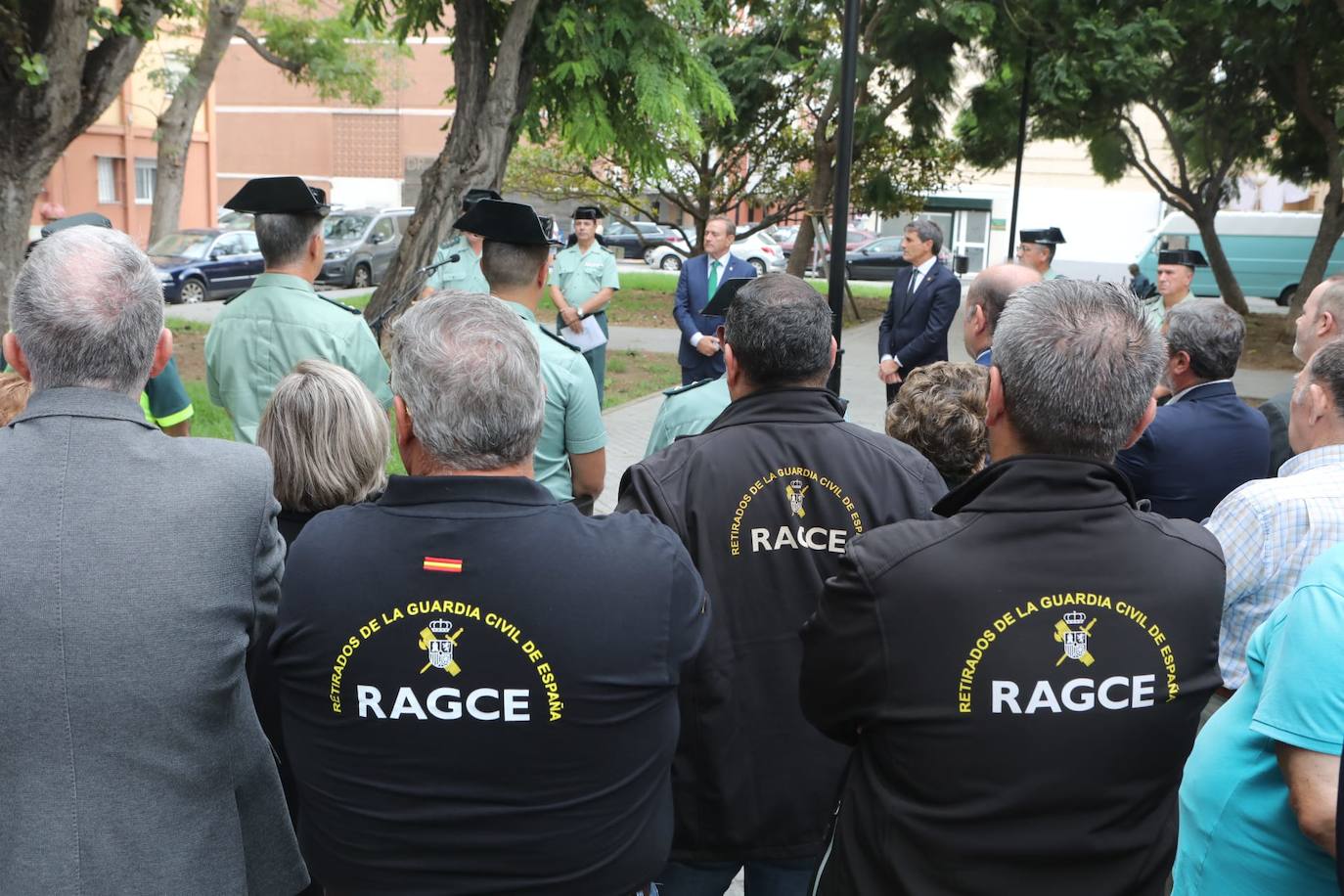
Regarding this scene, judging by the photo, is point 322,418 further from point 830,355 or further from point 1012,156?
point 1012,156

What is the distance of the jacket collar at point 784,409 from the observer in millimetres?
2809

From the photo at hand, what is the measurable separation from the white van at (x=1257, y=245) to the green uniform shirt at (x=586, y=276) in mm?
22857

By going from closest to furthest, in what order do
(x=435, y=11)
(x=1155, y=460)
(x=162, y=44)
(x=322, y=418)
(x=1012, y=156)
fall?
(x=322, y=418) → (x=1155, y=460) → (x=435, y=11) → (x=1012, y=156) → (x=162, y=44)

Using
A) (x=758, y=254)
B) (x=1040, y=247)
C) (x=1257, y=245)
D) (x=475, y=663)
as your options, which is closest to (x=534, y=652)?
(x=475, y=663)

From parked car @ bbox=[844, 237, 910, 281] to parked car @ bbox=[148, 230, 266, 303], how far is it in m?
16.0

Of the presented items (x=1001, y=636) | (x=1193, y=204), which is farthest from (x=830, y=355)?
(x=1193, y=204)

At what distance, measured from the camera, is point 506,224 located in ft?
13.6

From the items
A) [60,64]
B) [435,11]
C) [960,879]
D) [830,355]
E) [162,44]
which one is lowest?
[960,879]

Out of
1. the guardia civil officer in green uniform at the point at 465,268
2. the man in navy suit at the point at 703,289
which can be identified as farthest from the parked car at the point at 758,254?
the guardia civil officer in green uniform at the point at 465,268

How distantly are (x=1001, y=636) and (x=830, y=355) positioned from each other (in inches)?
45.3

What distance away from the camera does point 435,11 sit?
10.2 m

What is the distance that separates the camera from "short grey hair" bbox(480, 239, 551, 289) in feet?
13.7

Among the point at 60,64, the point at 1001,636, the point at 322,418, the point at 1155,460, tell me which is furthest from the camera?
the point at 60,64

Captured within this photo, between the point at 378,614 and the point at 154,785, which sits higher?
the point at 378,614
